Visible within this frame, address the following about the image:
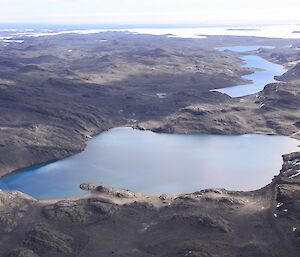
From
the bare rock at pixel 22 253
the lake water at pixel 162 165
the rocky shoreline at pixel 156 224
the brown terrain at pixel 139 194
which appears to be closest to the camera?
the bare rock at pixel 22 253

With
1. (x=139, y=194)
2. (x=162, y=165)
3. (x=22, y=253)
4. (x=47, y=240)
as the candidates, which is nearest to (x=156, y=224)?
(x=139, y=194)

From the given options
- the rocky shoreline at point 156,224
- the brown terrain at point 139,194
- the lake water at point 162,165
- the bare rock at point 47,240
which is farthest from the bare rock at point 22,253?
→ the lake water at point 162,165

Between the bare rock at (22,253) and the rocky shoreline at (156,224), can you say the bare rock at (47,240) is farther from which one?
the bare rock at (22,253)

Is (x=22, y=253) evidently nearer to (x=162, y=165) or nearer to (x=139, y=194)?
(x=139, y=194)

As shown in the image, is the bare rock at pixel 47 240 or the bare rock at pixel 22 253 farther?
the bare rock at pixel 47 240

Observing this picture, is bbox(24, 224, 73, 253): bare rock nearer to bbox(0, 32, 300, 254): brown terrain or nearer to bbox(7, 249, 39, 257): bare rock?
bbox(0, 32, 300, 254): brown terrain

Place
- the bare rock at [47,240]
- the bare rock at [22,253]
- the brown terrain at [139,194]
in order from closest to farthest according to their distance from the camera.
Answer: the bare rock at [22,253] → the bare rock at [47,240] → the brown terrain at [139,194]

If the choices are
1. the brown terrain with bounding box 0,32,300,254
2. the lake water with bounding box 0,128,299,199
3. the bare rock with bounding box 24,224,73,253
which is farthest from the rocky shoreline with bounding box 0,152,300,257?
the lake water with bounding box 0,128,299,199
